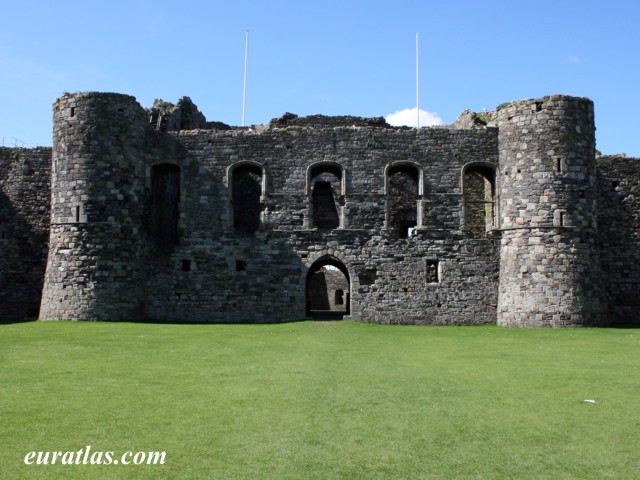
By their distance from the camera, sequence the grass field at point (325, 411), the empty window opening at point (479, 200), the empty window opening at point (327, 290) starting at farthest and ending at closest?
the empty window opening at point (327, 290)
the empty window opening at point (479, 200)
the grass field at point (325, 411)

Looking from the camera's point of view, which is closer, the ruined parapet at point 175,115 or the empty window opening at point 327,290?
the ruined parapet at point 175,115

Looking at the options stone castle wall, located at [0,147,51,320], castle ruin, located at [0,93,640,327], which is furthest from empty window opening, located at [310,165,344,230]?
stone castle wall, located at [0,147,51,320]

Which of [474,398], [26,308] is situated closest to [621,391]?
[474,398]

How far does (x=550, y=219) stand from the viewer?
2133cm

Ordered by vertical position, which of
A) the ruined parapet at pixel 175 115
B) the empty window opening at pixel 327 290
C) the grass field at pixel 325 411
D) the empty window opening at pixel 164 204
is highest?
the ruined parapet at pixel 175 115

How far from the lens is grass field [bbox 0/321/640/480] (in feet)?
19.4

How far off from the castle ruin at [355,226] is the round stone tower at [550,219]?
0.05 metres

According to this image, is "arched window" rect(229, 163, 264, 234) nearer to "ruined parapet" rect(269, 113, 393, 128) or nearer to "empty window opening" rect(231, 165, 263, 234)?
"empty window opening" rect(231, 165, 263, 234)

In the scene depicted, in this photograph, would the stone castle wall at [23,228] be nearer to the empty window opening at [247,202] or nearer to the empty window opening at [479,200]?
the empty window opening at [247,202]

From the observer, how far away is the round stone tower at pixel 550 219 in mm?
21000

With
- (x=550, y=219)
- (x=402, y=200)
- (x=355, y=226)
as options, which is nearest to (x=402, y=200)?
(x=402, y=200)

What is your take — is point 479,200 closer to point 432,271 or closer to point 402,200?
point 432,271

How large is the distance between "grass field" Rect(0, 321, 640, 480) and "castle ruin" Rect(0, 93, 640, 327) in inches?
287

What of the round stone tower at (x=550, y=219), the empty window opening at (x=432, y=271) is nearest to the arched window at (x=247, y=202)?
the empty window opening at (x=432, y=271)
